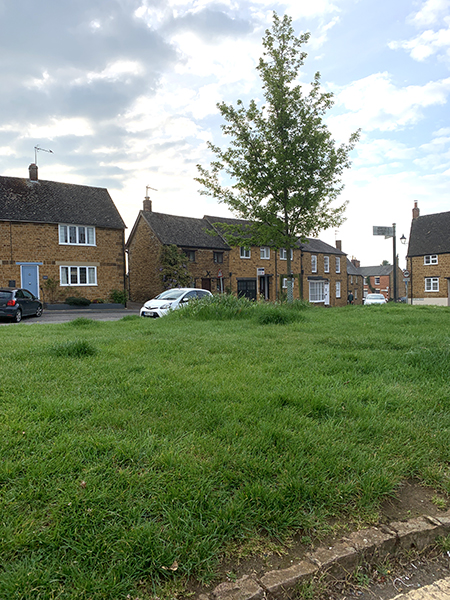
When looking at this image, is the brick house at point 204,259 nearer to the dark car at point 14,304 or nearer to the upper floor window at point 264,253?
the upper floor window at point 264,253

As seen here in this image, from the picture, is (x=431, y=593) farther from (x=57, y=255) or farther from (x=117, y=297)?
(x=117, y=297)

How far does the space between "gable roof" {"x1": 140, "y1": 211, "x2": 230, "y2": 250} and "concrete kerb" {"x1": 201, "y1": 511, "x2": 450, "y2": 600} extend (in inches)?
1296

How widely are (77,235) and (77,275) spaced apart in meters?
2.93

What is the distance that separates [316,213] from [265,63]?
668 cm

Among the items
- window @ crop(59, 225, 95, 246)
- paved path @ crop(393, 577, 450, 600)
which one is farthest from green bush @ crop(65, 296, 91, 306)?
paved path @ crop(393, 577, 450, 600)

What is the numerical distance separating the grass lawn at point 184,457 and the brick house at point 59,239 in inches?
956

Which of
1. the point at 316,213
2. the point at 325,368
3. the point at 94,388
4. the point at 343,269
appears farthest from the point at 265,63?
the point at 343,269

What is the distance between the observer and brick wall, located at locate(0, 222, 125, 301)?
2692cm

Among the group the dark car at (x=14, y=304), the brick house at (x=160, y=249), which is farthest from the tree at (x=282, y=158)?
the brick house at (x=160, y=249)

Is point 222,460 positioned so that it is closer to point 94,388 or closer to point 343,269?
point 94,388

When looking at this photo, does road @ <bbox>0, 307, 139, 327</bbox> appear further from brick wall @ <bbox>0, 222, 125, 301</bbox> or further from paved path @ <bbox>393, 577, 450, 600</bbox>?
paved path @ <bbox>393, 577, 450, 600</bbox>

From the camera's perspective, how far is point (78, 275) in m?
29.6

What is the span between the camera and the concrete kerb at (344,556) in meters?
2.04

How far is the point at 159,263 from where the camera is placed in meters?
34.4
